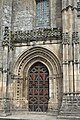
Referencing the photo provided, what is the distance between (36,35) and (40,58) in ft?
4.68

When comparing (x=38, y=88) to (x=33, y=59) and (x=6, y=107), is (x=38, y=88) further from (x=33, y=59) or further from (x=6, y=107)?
(x=6, y=107)

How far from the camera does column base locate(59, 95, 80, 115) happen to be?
11250 mm

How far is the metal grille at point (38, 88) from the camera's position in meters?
13.1

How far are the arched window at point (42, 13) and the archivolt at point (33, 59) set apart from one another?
83.2 inches

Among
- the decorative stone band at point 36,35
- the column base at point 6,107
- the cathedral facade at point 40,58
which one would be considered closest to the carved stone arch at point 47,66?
the cathedral facade at point 40,58

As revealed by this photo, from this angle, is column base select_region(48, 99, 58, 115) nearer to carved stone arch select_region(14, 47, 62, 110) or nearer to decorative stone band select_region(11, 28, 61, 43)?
carved stone arch select_region(14, 47, 62, 110)

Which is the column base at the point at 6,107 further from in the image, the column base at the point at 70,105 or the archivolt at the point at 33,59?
the column base at the point at 70,105

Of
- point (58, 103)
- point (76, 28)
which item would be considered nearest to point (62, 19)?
point (76, 28)

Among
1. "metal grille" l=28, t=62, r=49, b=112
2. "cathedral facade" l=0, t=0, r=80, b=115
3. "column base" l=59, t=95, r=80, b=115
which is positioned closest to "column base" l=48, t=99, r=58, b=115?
"cathedral facade" l=0, t=0, r=80, b=115

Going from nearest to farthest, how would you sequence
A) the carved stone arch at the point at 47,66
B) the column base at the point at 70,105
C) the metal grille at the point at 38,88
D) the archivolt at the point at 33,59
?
1. the column base at the point at 70,105
2. the carved stone arch at the point at 47,66
3. the metal grille at the point at 38,88
4. the archivolt at the point at 33,59

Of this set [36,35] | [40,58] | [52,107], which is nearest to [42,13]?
[36,35]

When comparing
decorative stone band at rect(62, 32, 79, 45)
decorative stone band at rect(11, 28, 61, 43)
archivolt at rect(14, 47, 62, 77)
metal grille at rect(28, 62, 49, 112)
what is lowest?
metal grille at rect(28, 62, 49, 112)

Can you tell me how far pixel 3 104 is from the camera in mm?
12492

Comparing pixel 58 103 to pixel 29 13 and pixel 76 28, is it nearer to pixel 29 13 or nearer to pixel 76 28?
pixel 76 28
